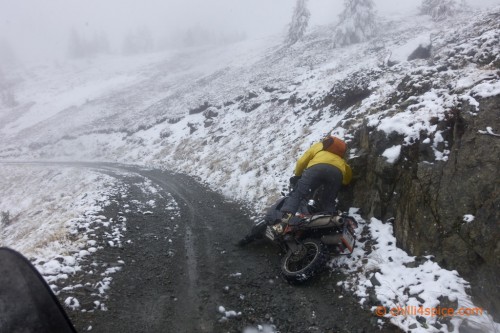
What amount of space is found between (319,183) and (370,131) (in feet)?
8.77

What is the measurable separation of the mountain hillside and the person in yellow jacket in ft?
4.01

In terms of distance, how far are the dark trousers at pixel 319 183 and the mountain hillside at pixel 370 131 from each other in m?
1.24

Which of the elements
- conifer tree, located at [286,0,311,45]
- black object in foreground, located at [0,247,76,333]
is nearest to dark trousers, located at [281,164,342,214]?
black object in foreground, located at [0,247,76,333]

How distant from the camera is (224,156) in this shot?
19125mm

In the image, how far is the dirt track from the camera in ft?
17.8

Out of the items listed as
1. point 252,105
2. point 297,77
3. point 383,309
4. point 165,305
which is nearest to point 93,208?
point 165,305

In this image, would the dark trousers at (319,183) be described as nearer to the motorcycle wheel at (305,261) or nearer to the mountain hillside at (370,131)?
the motorcycle wheel at (305,261)

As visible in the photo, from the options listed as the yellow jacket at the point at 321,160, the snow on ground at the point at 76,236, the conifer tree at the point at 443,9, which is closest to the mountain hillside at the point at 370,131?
the yellow jacket at the point at 321,160

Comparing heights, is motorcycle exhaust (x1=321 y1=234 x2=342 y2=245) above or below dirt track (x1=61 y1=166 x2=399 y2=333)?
above

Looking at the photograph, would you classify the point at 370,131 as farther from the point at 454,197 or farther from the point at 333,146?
the point at 454,197

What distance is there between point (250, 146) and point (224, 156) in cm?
171

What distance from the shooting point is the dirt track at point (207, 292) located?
5.42 meters

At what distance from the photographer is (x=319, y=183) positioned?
738cm

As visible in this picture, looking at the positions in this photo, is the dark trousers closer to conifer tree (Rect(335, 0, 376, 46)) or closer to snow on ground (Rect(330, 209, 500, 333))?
snow on ground (Rect(330, 209, 500, 333))
